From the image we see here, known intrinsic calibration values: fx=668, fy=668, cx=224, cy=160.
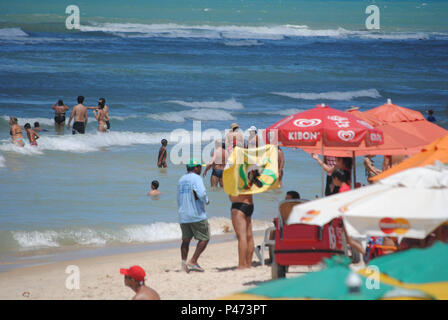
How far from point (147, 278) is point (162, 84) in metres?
29.4

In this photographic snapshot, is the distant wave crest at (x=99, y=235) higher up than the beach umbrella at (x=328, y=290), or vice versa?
the beach umbrella at (x=328, y=290)

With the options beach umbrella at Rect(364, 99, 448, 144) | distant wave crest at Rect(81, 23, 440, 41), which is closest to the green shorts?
beach umbrella at Rect(364, 99, 448, 144)

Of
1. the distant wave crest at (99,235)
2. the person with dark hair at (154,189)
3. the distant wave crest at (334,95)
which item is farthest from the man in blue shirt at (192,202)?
the distant wave crest at (334,95)

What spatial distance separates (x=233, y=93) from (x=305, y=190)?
22110mm

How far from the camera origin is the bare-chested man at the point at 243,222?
25.0 ft

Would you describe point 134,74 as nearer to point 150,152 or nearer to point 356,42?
point 150,152

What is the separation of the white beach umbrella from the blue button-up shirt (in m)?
2.60

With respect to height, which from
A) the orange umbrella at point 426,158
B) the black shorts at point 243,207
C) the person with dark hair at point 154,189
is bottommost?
the person with dark hair at point 154,189

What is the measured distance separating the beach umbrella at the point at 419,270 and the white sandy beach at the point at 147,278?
2709 mm

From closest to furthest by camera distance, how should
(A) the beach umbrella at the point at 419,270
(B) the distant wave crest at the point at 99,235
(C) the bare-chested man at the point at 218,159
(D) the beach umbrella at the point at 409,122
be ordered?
(A) the beach umbrella at the point at 419,270 < (D) the beach umbrella at the point at 409,122 < (B) the distant wave crest at the point at 99,235 < (C) the bare-chested man at the point at 218,159

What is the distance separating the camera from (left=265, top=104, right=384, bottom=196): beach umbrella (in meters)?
7.43

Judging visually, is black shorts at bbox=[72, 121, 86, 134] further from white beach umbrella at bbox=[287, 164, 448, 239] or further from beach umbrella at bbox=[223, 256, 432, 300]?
beach umbrella at bbox=[223, 256, 432, 300]

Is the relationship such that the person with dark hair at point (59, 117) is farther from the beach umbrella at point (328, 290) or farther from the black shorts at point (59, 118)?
the beach umbrella at point (328, 290)
